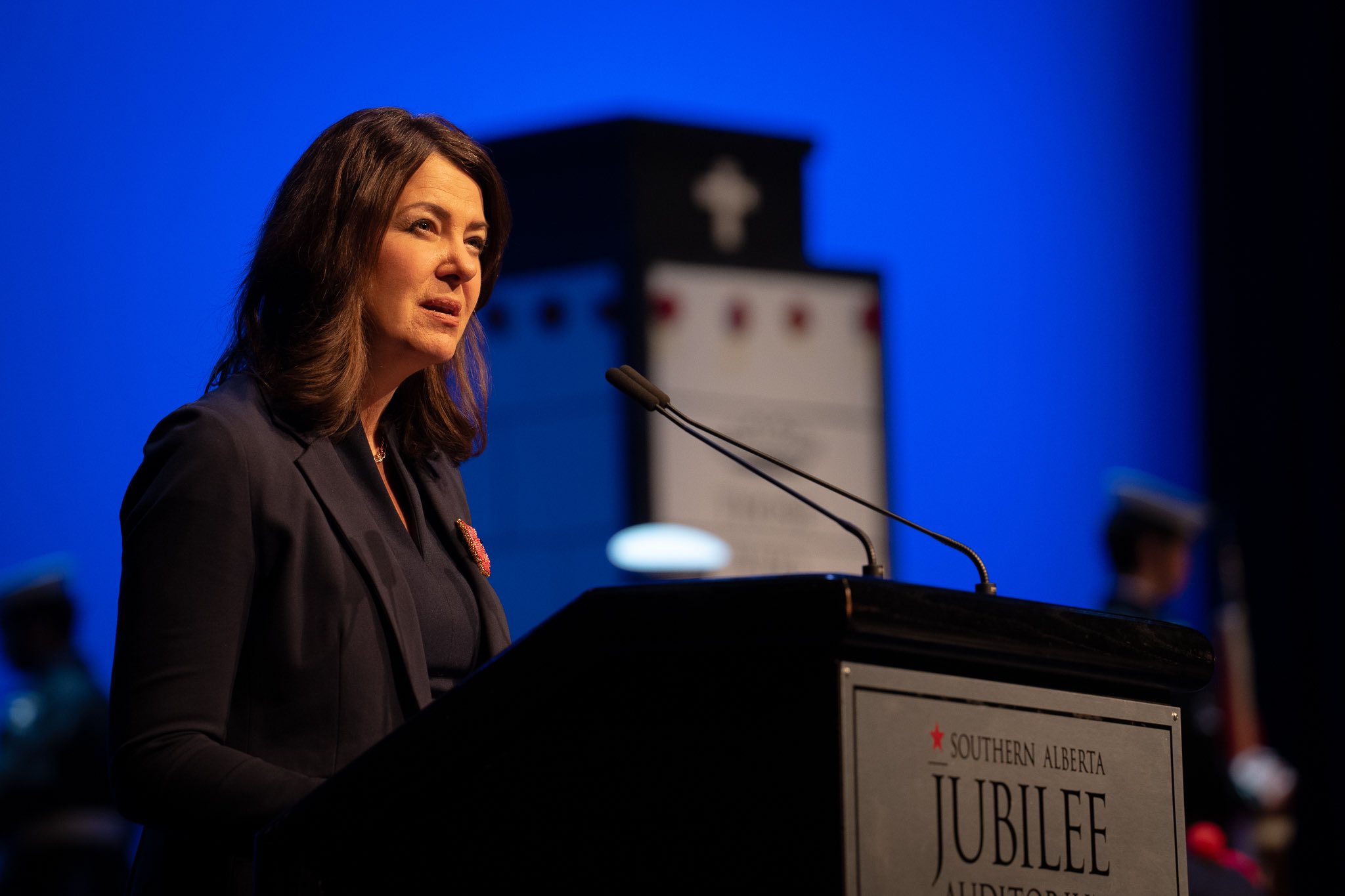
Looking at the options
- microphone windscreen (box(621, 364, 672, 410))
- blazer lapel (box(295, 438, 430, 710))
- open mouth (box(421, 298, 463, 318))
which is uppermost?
open mouth (box(421, 298, 463, 318))

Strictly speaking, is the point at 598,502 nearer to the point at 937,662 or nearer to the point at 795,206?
the point at 795,206

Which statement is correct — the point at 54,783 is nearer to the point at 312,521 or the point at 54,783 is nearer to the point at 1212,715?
the point at 1212,715

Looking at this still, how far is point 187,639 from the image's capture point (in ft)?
4.27

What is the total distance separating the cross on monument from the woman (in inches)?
100

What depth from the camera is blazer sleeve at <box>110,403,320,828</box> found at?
4.07 ft

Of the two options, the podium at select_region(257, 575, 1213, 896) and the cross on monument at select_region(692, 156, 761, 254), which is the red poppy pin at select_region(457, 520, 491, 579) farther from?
the cross on monument at select_region(692, 156, 761, 254)

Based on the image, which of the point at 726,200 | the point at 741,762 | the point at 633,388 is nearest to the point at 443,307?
the point at 633,388

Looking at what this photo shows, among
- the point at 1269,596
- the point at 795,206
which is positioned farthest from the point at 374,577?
the point at 1269,596

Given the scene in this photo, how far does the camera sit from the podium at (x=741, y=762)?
3.55 ft

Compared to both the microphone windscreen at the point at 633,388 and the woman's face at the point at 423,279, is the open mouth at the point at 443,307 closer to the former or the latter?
the woman's face at the point at 423,279

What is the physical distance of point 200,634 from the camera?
131cm

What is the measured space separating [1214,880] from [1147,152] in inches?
134

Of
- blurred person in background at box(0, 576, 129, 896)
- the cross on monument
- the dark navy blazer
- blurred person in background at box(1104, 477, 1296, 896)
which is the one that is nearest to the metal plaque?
the dark navy blazer

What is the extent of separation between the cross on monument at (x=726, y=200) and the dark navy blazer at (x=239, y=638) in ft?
9.60
